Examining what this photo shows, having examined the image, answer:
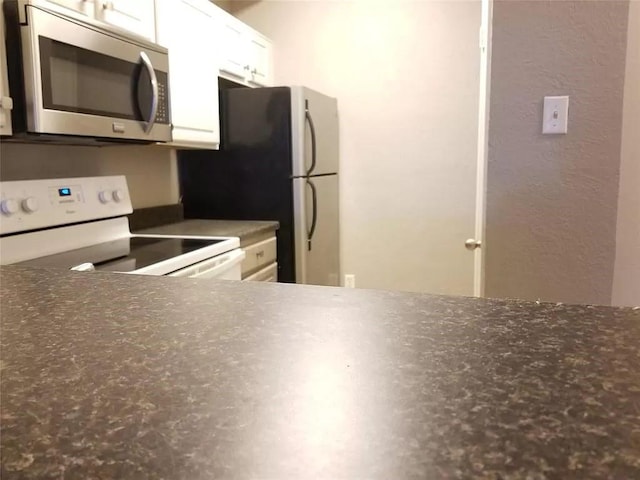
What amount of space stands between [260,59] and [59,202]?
5.59ft

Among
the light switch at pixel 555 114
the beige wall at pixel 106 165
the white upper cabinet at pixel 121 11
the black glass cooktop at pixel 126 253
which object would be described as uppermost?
the white upper cabinet at pixel 121 11

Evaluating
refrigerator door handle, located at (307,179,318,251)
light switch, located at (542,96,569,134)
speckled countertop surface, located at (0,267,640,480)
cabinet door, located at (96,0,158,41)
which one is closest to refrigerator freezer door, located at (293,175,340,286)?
refrigerator door handle, located at (307,179,318,251)

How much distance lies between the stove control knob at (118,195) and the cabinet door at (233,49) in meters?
0.88

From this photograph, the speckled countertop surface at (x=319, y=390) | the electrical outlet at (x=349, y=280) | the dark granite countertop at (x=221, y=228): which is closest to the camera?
the speckled countertop surface at (x=319, y=390)

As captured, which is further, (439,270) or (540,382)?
(439,270)

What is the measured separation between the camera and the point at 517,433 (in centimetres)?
43

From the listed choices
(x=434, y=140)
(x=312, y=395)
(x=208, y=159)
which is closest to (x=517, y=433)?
(x=312, y=395)

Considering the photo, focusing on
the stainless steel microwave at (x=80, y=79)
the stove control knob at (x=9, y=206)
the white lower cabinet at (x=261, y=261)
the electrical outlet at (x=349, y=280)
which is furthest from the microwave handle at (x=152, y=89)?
→ the electrical outlet at (x=349, y=280)

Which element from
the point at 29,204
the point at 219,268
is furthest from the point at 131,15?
the point at 219,268

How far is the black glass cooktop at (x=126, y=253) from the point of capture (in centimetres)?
181

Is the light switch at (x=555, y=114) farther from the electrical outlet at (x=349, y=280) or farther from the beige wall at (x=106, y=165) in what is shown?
the electrical outlet at (x=349, y=280)

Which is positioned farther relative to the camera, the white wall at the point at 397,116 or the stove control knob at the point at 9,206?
the white wall at the point at 397,116

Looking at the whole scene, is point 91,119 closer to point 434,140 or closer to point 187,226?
point 187,226

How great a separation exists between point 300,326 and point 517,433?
34 centimetres
